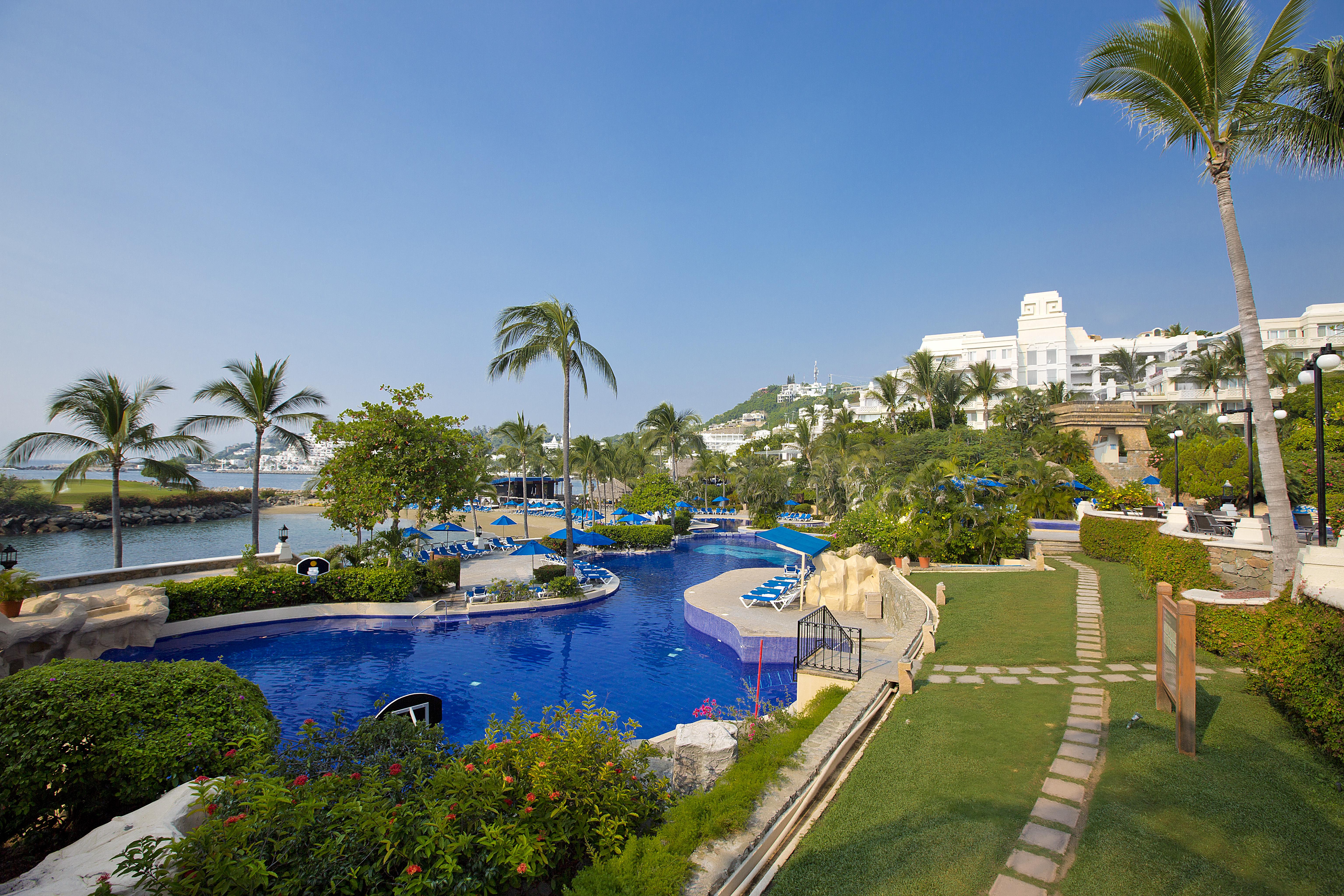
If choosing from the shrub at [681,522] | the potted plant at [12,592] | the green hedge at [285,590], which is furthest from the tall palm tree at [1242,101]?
the shrub at [681,522]

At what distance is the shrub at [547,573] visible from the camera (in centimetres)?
1994

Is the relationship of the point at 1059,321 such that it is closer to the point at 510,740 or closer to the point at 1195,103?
the point at 1195,103

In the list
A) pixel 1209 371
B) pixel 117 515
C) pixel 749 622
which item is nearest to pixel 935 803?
pixel 749 622

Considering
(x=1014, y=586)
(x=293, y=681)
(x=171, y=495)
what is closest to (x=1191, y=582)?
(x=1014, y=586)

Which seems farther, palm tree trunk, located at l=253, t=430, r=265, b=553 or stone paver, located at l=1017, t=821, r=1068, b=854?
palm tree trunk, located at l=253, t=430, r=265, b=553

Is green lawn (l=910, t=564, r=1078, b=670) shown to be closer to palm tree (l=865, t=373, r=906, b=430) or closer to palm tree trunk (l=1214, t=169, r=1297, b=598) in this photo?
palm tree trunk (l=1214, t=169, r=1297, b=598)

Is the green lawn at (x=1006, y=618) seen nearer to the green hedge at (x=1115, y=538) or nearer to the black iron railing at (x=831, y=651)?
the black iron railing at (x=831, y=651)

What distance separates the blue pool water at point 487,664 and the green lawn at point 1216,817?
6.82 metres

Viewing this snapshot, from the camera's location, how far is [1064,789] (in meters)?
5.05

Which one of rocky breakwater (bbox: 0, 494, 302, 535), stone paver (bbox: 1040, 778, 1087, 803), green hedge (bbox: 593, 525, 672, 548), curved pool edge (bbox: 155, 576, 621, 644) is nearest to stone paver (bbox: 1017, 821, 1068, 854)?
stone paver (bbox: 1040, 778, 1087, 803)

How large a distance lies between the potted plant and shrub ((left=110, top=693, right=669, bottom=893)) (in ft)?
42.6

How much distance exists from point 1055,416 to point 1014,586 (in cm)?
2754

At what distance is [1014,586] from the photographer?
14.4 metres

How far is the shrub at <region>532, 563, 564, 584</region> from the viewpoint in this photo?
65.4 feet
